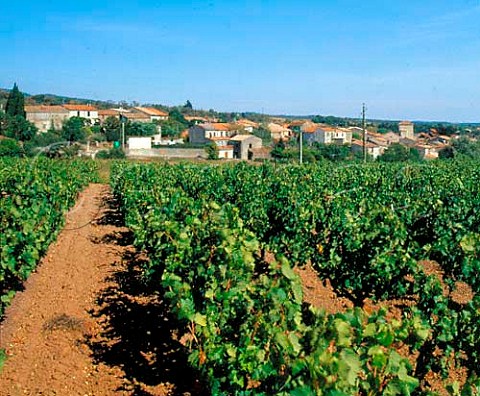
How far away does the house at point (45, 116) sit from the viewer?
8479 centimetres

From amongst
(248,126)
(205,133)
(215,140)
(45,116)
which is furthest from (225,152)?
(248,126)

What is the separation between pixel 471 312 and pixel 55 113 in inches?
3746

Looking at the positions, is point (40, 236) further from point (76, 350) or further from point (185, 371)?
point (185, 371)

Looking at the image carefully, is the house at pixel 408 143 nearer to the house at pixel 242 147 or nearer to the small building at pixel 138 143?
the house at pixel 242 147

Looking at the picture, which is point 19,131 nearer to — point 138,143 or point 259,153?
point 138,143

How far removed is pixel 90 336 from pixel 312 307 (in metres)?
4.72

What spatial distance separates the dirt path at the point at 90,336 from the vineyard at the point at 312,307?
623 mm

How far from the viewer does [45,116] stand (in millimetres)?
88375

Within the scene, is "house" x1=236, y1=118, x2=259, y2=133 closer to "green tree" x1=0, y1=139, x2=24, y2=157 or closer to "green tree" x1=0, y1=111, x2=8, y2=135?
"green tree" x1=0, y1=111, x2=8, y2=135

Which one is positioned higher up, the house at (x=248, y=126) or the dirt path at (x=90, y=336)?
the house at (x=248, y=126)

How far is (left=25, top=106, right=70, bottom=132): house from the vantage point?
84.8 meters

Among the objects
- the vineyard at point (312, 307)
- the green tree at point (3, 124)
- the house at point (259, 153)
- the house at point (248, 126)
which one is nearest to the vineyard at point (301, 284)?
the vineyard at point (312, 307)

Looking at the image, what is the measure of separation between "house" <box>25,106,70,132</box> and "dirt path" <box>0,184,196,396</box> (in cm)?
7994

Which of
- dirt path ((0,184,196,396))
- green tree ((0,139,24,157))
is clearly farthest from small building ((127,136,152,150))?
dirt path ((0,184,196,396))
